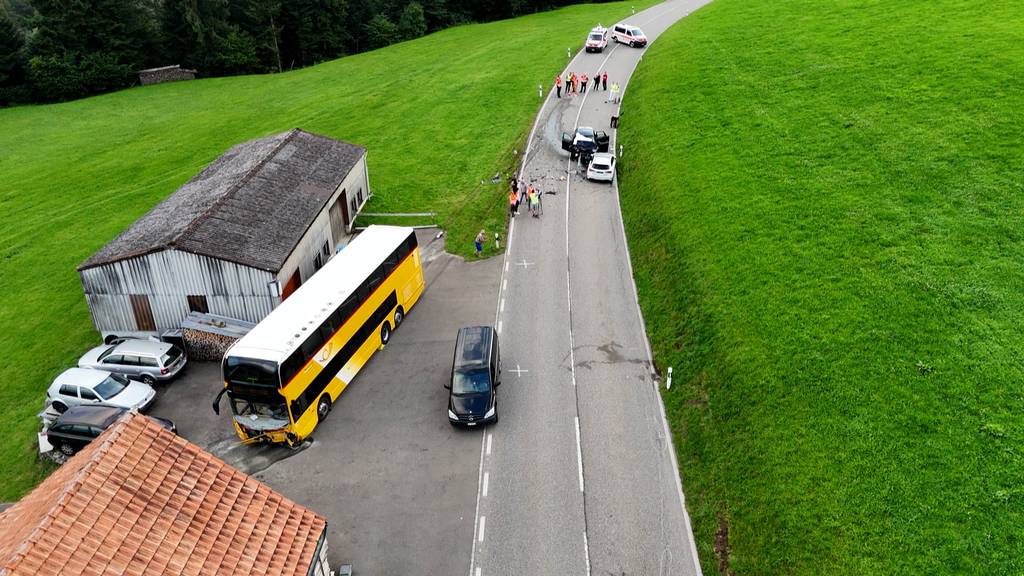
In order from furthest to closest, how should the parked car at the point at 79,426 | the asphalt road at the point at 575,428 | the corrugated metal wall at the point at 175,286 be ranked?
the corrugated metal wall at the point at 175,286 → the parked car at the point at 79,426 → the asphalt road at the point at 575,428

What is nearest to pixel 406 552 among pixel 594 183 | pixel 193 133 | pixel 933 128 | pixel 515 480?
pixel 515 480

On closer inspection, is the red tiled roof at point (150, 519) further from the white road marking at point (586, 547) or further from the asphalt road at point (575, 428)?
the white road marking at point (586, 547)

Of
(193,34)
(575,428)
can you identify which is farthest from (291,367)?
(193,34)

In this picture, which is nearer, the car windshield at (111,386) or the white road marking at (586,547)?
the white road marking at (586,547)

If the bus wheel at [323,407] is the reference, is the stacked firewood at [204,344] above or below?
above

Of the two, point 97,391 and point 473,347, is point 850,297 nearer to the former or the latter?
point 473,347

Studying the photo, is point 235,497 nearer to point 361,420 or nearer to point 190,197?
point 361,420

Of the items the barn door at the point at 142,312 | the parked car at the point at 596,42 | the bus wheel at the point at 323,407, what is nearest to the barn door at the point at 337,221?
the barn door at the point at 142,312
